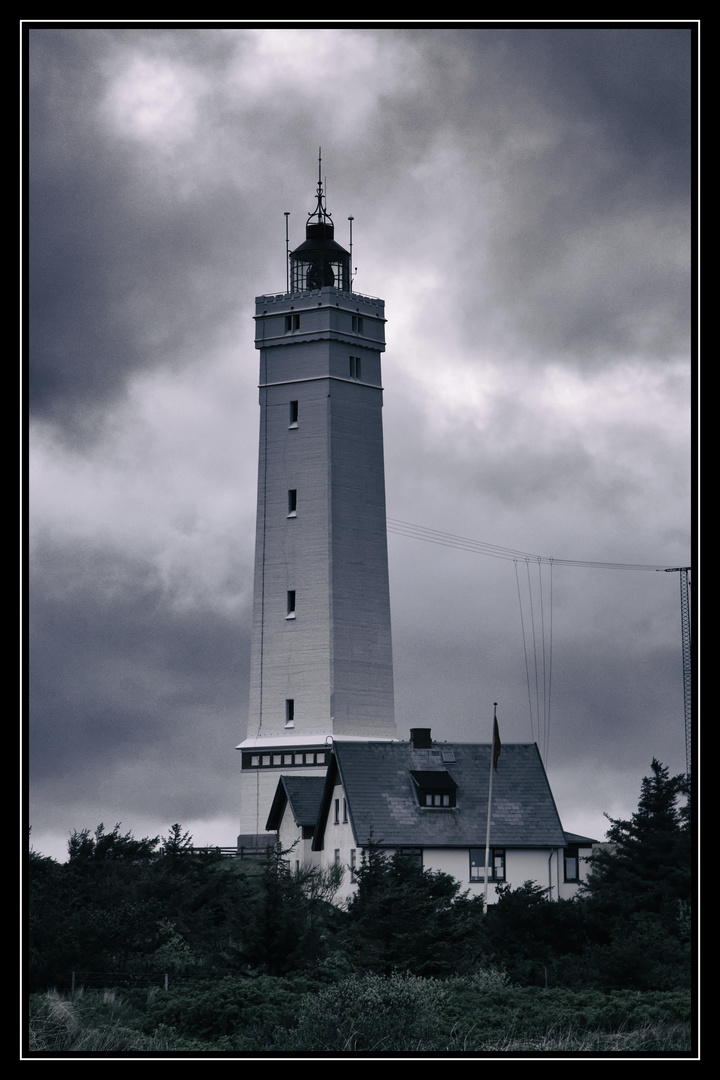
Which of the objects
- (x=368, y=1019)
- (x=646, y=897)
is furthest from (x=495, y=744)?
(x=368, y=1019)

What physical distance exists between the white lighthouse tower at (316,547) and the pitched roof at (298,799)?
2.95 meters

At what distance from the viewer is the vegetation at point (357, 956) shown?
23.7 metres

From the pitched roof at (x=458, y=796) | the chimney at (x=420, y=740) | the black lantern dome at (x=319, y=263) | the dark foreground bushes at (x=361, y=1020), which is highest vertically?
the black lantern dome at (x=319, y=263)

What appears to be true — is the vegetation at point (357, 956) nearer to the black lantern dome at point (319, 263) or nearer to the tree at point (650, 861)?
the tree at point (650, 861)

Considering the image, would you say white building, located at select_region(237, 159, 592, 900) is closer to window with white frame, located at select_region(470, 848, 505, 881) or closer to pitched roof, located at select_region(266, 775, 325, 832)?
pitched roof, located at select_region(266, 775, 325, 832)

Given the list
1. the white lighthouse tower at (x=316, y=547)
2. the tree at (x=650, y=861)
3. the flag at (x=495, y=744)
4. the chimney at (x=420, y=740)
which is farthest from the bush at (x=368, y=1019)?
the white lighthouse tower at (x=316, y=547)

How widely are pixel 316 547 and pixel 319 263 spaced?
12014 mm

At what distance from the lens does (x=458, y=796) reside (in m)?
48.4

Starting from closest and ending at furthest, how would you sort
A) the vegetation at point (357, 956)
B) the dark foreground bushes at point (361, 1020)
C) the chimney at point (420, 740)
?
the dark foreground bushes at point (361, 1020), the vegetation at point (357, 956), the chimney at point (420, 740)

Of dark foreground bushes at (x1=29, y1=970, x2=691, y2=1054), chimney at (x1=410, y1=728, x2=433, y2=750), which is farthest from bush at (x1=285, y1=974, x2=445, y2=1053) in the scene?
chimney at (x1=410, y1=728, x2=433, y2=750)

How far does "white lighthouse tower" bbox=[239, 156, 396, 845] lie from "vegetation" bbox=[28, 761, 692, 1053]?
495 inches

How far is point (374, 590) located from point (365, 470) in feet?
14.8

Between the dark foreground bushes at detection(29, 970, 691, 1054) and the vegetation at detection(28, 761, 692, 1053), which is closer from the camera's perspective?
the dark foreground bushes at detection(29, 970, 691, 1054)

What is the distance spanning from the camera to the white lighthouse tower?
2331 inches
